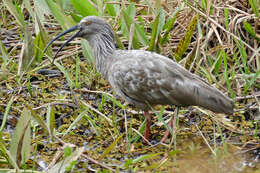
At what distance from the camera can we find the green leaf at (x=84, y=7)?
579 centimetres

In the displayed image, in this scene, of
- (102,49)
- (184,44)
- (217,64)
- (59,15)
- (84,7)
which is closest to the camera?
(102,49)

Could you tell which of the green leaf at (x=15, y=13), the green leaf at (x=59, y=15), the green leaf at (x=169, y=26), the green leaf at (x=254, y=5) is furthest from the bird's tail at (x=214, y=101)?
the green leaf at (x=15, y=13)

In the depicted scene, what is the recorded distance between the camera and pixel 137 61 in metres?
4.56

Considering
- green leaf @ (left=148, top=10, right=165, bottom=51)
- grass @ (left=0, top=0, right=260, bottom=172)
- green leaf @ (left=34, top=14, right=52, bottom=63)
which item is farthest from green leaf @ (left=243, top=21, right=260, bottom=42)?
green leaf @ (left=34, top=14, right=52, bottom=63)

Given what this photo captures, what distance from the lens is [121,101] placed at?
538 centimetres

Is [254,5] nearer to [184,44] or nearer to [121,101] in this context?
[184,44]

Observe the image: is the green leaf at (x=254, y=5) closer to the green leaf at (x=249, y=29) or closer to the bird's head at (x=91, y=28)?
the green leaf at (x=249, y=29)

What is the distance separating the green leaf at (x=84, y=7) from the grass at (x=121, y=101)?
0.04 feet

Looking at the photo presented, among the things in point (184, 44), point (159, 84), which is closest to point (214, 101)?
point (159, 84)

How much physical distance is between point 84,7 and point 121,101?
127 cm

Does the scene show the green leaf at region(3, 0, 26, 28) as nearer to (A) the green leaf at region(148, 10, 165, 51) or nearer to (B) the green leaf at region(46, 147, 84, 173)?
(A) the green leaf at region(148, 10, 165, 51)

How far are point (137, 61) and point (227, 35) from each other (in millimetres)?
1388

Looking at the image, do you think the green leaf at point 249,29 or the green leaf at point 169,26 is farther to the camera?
the green leaf at point 169,26

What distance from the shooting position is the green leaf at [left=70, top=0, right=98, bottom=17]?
5.79 m
